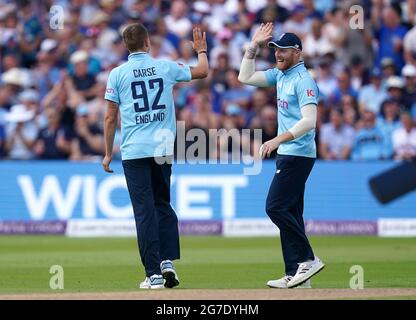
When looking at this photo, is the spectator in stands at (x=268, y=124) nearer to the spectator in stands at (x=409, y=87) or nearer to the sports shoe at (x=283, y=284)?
the spectator in stands at (x=409, y=87)

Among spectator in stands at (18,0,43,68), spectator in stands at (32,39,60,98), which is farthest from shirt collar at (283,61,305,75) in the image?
spectator in stands at (18,0,43,68)

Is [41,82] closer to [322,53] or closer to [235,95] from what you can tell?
[235,95]

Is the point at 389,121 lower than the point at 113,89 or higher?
lower

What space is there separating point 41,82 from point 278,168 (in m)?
12.0

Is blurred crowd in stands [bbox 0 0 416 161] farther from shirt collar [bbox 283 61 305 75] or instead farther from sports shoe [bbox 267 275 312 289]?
sports shoe [bbox 267 275 312 289]

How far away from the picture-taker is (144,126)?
35.1 feet

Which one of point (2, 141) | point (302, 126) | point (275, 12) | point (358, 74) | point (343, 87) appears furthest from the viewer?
point (275, 12)

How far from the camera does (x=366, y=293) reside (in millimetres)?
10047

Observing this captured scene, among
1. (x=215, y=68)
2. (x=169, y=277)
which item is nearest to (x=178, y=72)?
(x=169, y=277)

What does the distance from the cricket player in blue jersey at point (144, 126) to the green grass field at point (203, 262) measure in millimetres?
497

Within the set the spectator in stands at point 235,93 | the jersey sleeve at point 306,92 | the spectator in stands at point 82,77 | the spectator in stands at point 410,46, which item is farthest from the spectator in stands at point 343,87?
the jersey sleeve at point 306,92

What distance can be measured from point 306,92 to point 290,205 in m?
1.11

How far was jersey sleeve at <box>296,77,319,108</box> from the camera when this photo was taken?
10.5 m

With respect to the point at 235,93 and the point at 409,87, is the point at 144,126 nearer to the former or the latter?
the point at 235,93
